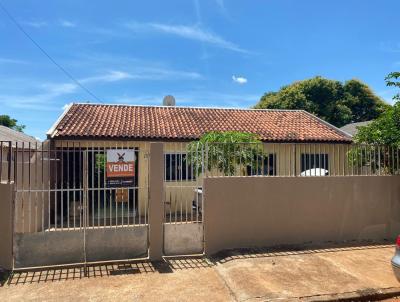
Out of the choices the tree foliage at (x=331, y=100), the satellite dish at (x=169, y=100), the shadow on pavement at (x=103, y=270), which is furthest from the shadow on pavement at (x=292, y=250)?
the tree foliage at (x=331, y=100)

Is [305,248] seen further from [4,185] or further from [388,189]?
[4,185]

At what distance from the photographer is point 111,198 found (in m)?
6.73

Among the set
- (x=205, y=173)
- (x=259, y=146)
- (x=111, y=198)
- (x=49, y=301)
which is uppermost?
(x=259, y=146)

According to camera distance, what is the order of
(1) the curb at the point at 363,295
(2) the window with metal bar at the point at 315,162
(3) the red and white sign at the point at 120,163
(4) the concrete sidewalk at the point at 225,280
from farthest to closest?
(2) the window with metal bar at the point at 315,162 → (3) the red and white sign at the point at 120,163 → (4) the concrete sidewalk at the point at 225,280 → (1) the curb at the point at 363,295

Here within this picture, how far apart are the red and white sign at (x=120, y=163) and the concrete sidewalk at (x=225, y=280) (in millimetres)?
1644

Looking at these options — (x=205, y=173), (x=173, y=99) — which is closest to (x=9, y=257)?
(x=205, y=173)

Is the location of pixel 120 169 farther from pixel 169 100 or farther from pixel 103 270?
pixel 169 100

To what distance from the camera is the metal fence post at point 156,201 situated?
22.0ft

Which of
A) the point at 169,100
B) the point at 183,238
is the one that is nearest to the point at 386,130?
the point at 183,238

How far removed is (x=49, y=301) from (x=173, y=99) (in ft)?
42.8

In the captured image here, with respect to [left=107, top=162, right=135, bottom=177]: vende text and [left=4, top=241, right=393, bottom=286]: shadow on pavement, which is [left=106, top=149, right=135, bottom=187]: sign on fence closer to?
[left=107, top=162, right=135, bottom=177]: vende text

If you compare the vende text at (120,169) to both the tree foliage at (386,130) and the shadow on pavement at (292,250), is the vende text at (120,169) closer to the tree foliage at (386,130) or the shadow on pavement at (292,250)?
the shadow on pavement at (292,250)

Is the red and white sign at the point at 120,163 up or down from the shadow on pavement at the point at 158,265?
up

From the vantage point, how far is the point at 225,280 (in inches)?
227
